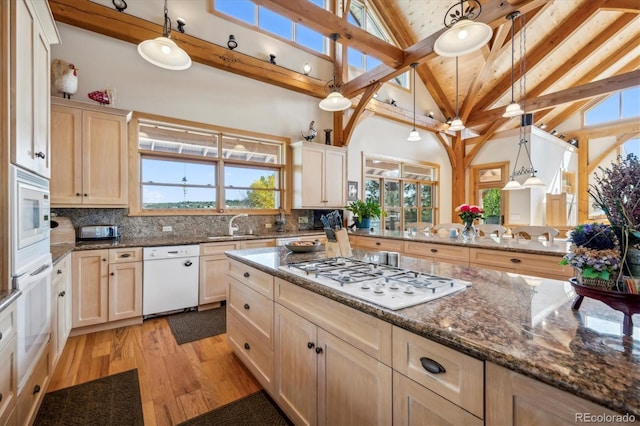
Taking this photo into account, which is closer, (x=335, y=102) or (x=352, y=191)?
(x=335, y=102)

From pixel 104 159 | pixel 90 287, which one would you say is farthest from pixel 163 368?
pixel 104 159

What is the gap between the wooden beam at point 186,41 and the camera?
3.21 m

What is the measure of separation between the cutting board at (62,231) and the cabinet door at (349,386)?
3.15 meters

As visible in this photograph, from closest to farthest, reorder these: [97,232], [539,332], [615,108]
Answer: [539,332]
[97,232]
[615,108]

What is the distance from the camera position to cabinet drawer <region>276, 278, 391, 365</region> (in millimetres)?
1110

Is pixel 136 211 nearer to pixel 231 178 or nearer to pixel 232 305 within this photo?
pixel 231 178

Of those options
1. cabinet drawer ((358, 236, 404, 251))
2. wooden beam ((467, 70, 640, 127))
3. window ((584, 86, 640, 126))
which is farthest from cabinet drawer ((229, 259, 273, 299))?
window ((584, 86, 640, 126))

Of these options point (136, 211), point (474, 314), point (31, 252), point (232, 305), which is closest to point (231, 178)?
point (136, 211)

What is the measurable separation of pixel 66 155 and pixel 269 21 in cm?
358

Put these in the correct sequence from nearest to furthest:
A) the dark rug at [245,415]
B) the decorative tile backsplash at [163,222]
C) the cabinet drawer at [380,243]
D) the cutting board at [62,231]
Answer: the dark rug at [245,415], the cutting board at [62,231], the decorative tile backsplash at [163,222], the cabinet drawer at [380,243]

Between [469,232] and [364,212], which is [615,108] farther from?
[364,212]

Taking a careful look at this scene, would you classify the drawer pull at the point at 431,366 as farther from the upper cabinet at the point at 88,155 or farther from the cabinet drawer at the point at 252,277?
the upper cabinet at the point at 88,155

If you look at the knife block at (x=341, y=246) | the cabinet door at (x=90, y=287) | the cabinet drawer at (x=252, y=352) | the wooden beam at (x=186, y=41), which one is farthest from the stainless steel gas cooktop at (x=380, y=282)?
the wooden beam at (x=186, y=41)

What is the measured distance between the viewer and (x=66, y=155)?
2.97 meters
